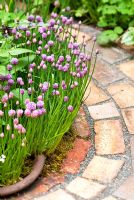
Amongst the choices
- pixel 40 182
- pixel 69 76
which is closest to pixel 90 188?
pixel 40 182

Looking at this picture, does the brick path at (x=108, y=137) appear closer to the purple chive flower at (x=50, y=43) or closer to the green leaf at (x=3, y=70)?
the purple chive flower at (x=50, y=43)

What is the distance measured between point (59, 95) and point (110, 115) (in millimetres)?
563

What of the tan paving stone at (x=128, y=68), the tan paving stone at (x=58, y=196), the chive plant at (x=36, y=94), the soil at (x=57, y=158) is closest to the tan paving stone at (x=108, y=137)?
the soil at (x=57, y=158)

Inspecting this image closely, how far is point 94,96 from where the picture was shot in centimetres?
364

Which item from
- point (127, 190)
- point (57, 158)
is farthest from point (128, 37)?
point (127, 190)

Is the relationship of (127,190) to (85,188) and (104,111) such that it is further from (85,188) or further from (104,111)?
(104,111)

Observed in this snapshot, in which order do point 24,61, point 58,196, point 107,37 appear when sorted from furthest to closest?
point 107,37
point 24,61
point 58,196

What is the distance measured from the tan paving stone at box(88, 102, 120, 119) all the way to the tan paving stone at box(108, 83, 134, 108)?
71 mm

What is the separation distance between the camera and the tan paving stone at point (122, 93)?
356 cm

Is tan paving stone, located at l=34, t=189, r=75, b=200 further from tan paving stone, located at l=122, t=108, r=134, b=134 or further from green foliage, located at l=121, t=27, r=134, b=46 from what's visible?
green foliage, located at l=121, t=27, r=134, b=46

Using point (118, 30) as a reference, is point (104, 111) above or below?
below

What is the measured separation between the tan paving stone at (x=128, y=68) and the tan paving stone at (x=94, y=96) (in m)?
0.31

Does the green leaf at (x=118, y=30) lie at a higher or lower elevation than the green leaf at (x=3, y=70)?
lower

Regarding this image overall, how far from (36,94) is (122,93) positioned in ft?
2.63
